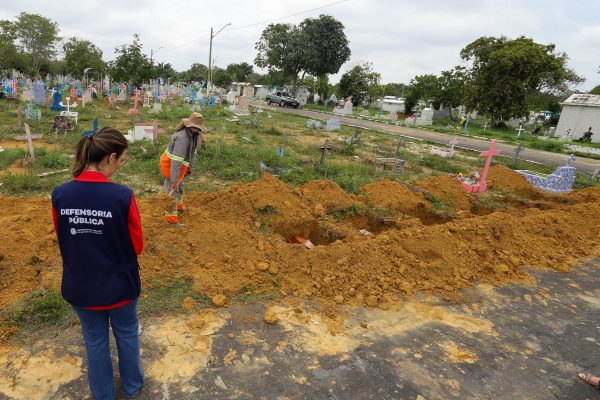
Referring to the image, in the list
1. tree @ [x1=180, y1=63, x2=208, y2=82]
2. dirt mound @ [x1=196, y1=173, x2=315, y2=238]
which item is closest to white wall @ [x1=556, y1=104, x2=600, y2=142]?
dirt mound @ [x1=196, y1=173, x2=315, y2=238]

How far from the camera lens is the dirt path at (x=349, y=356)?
272 cm

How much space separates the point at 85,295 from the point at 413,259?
3.80m

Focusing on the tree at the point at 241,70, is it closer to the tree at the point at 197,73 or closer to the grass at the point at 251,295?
the tree at the point at 197,73

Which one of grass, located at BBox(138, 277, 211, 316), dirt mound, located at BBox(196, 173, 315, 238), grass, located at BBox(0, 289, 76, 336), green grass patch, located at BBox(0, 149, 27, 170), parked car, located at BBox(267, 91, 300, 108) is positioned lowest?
grass, located at BBox(0, 289, 76, 336)

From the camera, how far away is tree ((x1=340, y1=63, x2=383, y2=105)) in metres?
41.5

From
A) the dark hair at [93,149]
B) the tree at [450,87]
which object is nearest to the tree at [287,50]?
the tree at [450,87]

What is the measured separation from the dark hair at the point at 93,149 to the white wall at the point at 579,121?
1371 inches

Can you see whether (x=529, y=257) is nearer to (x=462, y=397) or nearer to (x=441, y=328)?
Result: (x=441, y=328)

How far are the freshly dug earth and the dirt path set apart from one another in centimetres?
41

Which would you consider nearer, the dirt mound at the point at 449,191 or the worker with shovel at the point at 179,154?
the worker with shovel at the point at 179,154

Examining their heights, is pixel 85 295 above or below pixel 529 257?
above

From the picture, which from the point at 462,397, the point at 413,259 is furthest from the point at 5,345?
the point at 413,259

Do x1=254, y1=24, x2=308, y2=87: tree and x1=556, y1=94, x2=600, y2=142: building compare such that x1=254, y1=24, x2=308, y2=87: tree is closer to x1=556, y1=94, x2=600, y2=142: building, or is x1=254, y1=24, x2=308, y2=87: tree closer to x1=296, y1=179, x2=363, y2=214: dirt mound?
x1=556, y1=94, x2=600, y2=142: building

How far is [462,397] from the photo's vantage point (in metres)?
2.86
